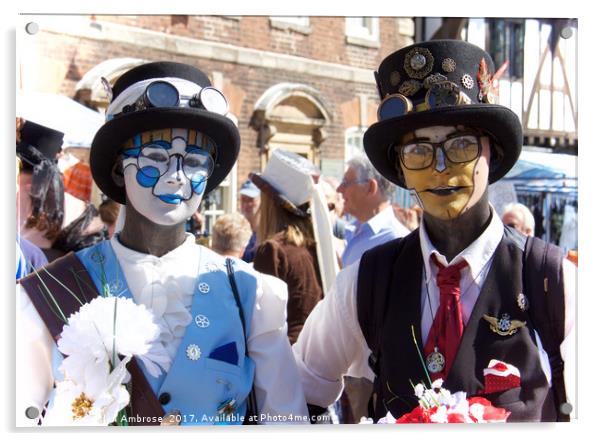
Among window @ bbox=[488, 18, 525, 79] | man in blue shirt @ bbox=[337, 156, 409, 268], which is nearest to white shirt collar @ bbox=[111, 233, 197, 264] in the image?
man in blue shirt @ bbox=[337, 156, 409, 268]

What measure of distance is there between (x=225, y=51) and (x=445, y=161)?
2803mm

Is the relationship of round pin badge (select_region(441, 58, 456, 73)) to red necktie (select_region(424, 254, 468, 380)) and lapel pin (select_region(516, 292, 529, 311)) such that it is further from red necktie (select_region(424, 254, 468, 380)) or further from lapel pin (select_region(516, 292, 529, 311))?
lapel pin (select_region(516, 292, 529, 311))

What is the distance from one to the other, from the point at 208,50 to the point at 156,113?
264 cm

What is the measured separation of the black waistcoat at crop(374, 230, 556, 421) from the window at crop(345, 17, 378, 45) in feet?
6.77

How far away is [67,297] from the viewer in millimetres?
2379

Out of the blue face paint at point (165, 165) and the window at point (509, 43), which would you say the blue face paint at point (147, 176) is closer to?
the blue face paint at point (165, 165)

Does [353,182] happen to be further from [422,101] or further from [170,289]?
[170,289]

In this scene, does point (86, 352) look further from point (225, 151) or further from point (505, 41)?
point (505, 41)

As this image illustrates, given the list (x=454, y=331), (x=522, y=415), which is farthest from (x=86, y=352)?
(x=522, y=415)

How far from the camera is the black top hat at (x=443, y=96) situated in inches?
91.6

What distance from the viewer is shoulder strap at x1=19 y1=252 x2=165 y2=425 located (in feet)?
7.59

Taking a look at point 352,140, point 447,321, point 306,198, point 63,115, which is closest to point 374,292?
point 447,321

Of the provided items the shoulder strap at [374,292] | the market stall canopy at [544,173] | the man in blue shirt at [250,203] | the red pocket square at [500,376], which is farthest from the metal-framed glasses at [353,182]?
the red pocket square at [500,376]

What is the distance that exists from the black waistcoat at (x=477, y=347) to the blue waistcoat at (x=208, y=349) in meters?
0.42
